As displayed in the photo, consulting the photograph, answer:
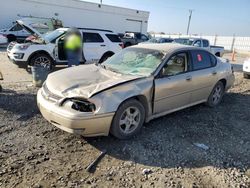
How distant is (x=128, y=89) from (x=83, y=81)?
2.46 ft

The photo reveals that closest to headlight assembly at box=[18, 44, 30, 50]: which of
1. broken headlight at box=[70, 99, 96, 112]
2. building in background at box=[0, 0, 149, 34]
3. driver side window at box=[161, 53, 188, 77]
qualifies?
driver side window at box=[161, 53, 188, 77]

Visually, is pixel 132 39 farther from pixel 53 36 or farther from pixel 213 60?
pixel 213 60

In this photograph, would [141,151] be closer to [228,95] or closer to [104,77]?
[104,77]

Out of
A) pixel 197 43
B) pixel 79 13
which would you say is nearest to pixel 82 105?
pixel 197 43

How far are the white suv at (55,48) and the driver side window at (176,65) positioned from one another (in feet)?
17.7

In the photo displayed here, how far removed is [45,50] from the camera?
30.7 feet

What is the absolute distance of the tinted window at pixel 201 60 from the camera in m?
5.42

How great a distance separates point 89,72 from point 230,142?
2.78 m

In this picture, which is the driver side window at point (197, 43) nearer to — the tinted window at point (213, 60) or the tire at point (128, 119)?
the tinted window at point (213, 60)

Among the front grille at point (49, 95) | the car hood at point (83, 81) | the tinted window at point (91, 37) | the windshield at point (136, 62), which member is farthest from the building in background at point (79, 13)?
the front grille at point (49, 95)

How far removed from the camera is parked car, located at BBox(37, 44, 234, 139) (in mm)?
3703

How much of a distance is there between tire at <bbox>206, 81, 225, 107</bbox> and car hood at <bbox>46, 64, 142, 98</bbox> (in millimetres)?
2558

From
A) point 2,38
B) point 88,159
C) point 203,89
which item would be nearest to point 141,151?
point 88,159

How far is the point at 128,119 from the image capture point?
420 centimetres
